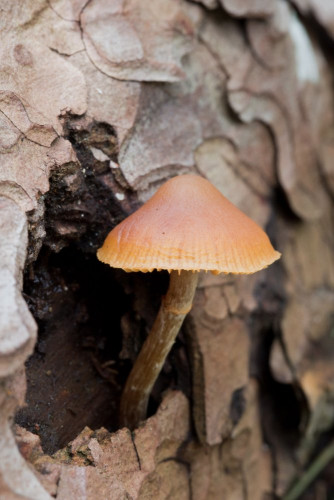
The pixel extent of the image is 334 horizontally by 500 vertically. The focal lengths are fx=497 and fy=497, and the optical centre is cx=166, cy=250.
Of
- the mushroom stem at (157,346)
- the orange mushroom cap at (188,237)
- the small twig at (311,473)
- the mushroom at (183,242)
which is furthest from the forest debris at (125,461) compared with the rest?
the small twig at (311,473)

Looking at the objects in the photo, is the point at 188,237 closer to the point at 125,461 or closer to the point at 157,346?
the point at 157,346

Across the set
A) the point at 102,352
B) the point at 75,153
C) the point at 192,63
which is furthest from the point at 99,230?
the point at 192,63

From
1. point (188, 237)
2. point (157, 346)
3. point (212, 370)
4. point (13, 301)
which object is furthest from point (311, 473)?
point (13, 301)

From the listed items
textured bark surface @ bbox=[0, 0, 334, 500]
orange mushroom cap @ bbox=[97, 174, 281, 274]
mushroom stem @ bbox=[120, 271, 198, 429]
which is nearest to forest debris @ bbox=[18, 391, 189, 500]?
textured bark surface @ bbox=[0, 0, 334, 500]

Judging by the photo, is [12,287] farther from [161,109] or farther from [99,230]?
[161,109]

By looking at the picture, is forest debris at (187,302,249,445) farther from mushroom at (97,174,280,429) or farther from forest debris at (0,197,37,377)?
forest debris at (0,197,37,377)
